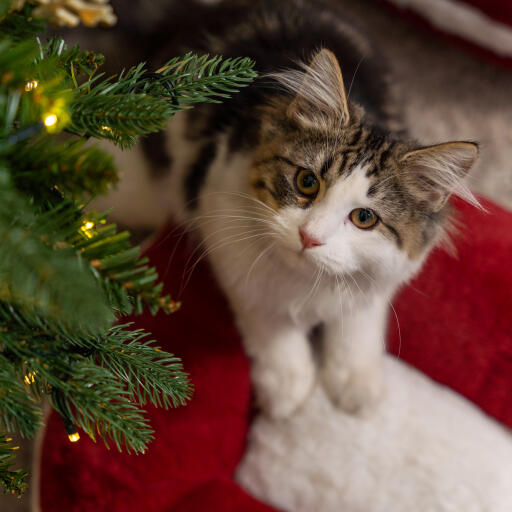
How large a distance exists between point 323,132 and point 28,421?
1.88 feet

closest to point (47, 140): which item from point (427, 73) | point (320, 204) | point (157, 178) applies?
point (320, 204)

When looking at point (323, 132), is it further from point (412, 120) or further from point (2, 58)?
point (412, 120)

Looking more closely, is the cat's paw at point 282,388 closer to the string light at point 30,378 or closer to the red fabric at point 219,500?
the red fabric at point 219,500

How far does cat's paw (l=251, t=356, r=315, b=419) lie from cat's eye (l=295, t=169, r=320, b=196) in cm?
39

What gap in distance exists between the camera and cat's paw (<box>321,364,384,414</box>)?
3.27 feet

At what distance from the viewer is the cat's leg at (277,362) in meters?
0.98

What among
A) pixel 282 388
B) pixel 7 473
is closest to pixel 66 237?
pixel 7 473

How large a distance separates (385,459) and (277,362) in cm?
28

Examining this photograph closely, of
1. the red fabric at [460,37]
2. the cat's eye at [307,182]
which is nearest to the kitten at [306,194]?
the cat's eye at [307,182]

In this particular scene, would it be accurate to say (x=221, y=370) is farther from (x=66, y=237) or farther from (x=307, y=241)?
(x=66, y=237)

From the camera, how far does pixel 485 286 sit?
42.0 inches

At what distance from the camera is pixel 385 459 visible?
0.95 m

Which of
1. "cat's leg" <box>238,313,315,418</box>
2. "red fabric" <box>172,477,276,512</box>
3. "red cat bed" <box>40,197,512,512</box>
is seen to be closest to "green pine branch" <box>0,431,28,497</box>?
"red cat bed" <box>40,197,512,512</box>

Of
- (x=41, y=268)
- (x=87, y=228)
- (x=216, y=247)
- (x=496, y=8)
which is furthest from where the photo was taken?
(x=496, y=8)
